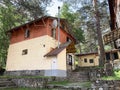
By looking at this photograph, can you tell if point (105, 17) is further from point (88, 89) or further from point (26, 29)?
point (88, 89)

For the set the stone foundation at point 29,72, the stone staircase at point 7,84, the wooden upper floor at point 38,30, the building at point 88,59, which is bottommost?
the stone staircase at point 7,84

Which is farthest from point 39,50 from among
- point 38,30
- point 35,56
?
point 38,30

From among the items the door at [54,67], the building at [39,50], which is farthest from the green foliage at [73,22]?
the door at [54,67]

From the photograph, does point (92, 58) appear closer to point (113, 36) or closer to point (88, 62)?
point (88, 62)

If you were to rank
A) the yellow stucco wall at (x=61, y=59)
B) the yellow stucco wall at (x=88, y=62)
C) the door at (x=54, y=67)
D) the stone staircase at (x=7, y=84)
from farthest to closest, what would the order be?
the yellow stucco wall at (x=88, y=62) < the yellow stucco wall at (x=61, y=59) < the door at (x=54, y=67) < the stone staircase at (x=7, y=84)

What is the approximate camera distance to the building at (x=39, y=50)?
17875 millimetres

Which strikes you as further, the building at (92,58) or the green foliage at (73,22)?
the green foliage at (73,22)

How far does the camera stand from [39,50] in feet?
62.0

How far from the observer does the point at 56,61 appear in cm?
1752

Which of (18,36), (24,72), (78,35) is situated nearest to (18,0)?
(18,36)

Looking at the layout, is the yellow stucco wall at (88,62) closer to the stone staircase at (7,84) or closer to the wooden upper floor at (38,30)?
the wooden upper floor at (38,30)

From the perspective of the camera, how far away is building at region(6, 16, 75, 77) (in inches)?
704

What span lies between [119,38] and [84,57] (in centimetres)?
1926

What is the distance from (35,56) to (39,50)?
0.88 metres
